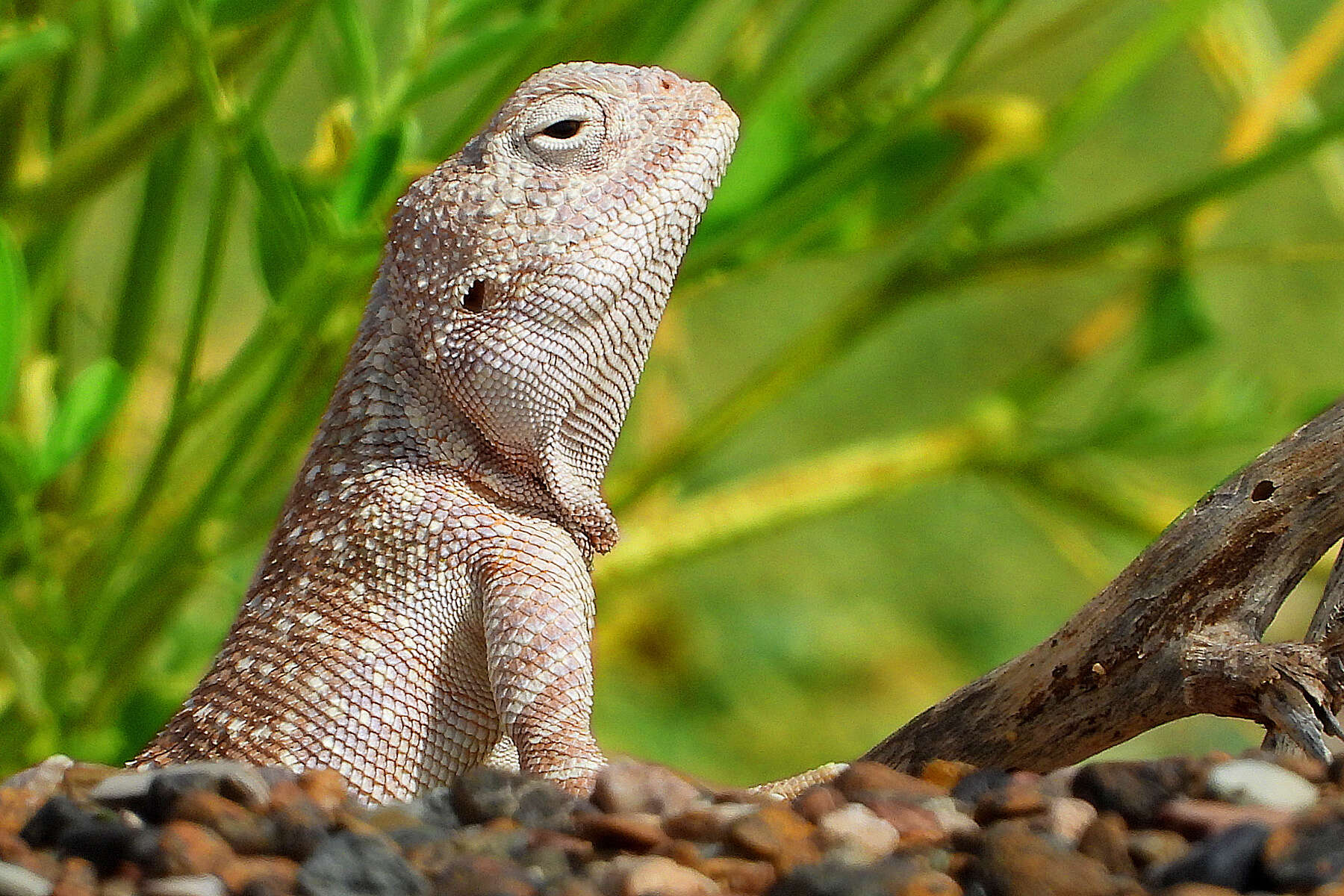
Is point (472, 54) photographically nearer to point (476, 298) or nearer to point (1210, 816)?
point (476, 298)

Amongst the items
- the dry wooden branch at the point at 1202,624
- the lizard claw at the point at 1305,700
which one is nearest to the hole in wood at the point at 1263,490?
the dry wooden branch at the point at 1202,624

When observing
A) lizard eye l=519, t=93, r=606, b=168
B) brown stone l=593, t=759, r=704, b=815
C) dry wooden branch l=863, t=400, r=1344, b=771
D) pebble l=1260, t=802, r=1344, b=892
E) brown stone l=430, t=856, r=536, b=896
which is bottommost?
pebble l=1260, t=802, r=1344, b=892

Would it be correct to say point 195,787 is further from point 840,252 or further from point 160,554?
point 840,252

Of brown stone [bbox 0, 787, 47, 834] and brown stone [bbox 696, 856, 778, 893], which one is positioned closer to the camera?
brown stone [bbox 696, 856, 778, 893]

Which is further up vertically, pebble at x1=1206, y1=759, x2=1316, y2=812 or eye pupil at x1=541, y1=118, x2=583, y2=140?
eye pupil at x1=541, y1=118, x2=583, y2=140

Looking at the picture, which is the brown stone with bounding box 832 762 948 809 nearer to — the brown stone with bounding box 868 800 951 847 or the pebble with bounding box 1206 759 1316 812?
the brown stone with bounding box 868 800 951 847

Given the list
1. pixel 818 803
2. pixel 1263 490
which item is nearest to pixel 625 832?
pixel 818 803

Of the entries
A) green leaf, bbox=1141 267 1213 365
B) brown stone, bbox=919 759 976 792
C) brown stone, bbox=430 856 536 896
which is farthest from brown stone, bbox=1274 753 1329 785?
green leaf, bbox=1141 267 1213 365

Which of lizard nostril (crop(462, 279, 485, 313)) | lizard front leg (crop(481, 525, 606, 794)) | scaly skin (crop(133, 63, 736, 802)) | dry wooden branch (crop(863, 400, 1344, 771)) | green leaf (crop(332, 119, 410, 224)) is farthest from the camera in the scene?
green leaf (crop(332, 119, 410, 224))

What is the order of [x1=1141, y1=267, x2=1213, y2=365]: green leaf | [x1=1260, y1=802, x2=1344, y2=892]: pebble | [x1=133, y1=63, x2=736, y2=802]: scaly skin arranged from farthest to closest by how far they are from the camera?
[x1=1141, y1=267, x2=1213, y2=365]: green leaf, [x1=133, y1=63, x2=736, y2=802]: scaly skin, [x1=1260, y1=802, x2=1344, y2=892]: pebble
